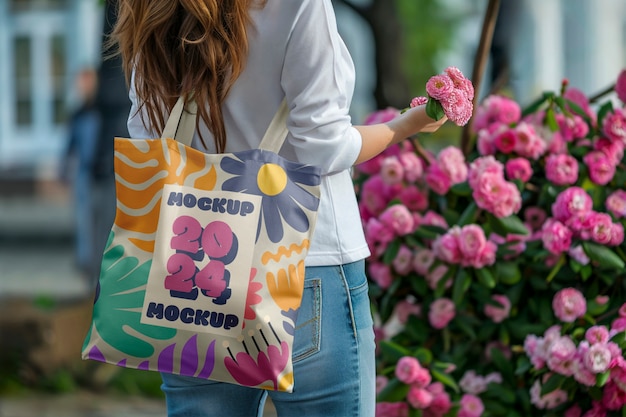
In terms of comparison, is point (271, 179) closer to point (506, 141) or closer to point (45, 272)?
point (506, 141)

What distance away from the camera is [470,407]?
2.77 meters

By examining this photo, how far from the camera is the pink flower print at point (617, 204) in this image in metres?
2.69

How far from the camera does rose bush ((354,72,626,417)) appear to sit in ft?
8.67

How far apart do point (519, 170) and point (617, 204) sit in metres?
0.28

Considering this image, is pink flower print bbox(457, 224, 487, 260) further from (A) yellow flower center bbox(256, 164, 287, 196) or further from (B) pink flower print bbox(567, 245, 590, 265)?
(A) yellow flower center bbox(256, 164, 287, 196)

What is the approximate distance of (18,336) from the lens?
17.0 feet

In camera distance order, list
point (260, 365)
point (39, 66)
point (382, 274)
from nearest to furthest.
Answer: point (260, 365), point (382, 274), point (39, 66)

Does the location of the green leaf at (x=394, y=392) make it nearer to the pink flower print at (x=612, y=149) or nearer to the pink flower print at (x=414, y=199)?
the pink flower print at (x=414, y=199)

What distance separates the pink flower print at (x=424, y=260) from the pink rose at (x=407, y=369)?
283mm

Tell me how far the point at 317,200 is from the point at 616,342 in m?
1.16

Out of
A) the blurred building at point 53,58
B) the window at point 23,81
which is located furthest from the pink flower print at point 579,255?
the window at point 23,81

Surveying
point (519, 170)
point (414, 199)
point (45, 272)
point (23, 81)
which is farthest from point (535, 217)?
point (23, 81)

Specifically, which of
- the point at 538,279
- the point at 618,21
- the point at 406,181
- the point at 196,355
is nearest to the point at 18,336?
the point at 406,181

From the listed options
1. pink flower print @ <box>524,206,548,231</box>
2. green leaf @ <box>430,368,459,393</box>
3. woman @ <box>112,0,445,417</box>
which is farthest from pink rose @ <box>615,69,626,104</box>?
woman @ <box>112,0,445,417</box>
